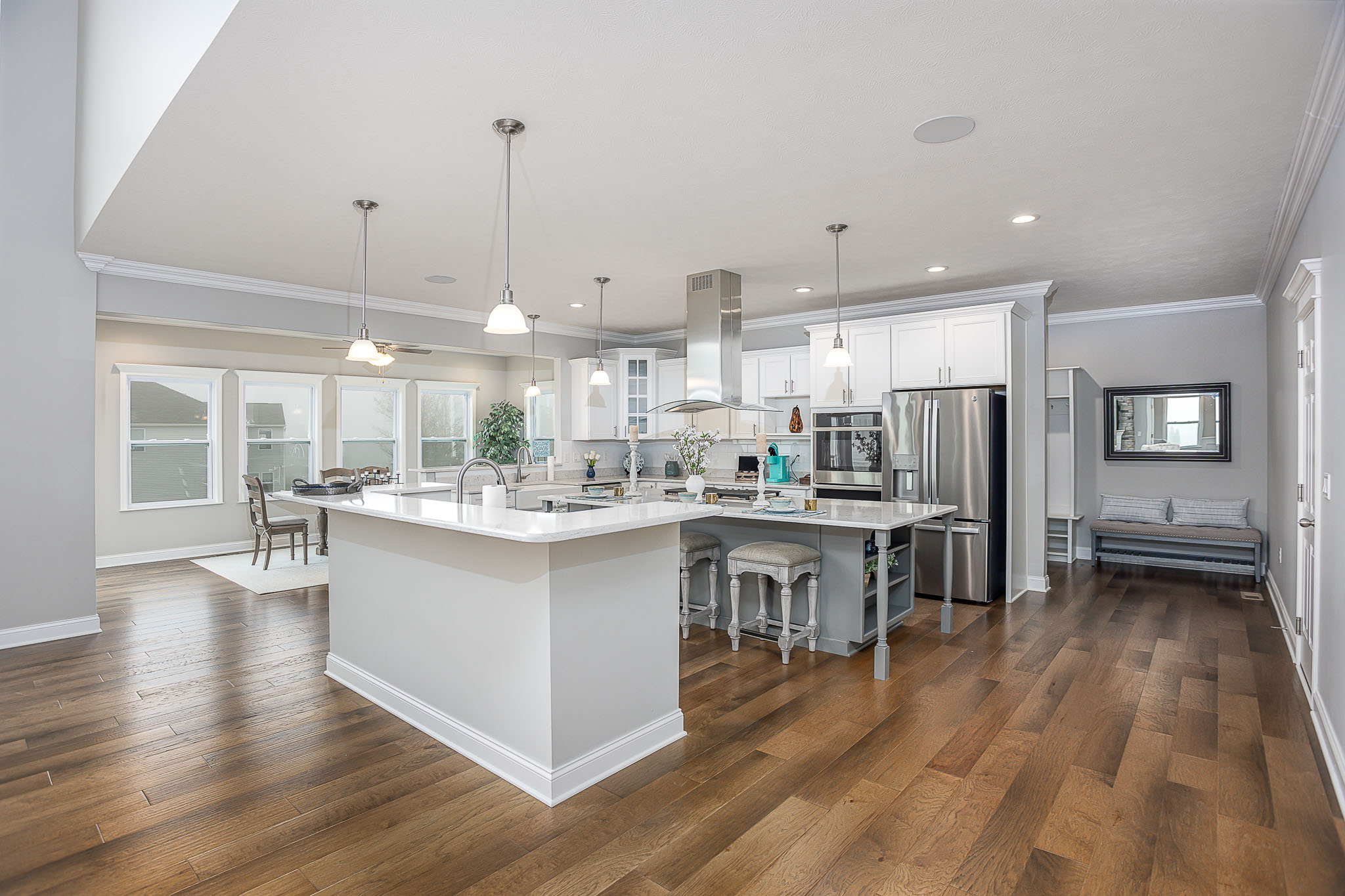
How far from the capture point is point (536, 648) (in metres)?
2.48

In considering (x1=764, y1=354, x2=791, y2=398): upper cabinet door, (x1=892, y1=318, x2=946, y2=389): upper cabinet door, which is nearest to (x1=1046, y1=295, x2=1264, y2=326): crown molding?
(x1=892, y1=318, x2=946, y2=389): upper cabinet door

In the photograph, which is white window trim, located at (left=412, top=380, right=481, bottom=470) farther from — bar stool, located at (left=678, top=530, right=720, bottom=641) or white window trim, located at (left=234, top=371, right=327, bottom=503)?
bar stool, located at (left=678, top=530, right=720, bottom=641)

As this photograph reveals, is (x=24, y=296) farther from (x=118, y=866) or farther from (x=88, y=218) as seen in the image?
(x=118, y=866)

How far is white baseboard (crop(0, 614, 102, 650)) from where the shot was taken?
4.21 metres

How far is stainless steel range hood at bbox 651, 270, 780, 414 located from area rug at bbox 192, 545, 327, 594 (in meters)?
3.76

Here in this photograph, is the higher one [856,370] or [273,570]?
[856,370]

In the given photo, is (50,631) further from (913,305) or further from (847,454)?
(913,305)

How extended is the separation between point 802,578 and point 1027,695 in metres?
1.34

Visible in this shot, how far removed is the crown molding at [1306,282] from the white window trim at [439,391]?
8.51 metres

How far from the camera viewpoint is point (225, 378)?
7.66m

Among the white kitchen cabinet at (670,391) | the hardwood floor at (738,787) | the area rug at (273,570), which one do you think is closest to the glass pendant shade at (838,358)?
the hardwood floor at (738,787)

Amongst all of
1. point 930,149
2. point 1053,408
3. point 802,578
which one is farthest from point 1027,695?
point 1053,408

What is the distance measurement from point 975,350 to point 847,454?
1330mm

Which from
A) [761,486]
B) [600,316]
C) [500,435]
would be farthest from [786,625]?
[500,435]
